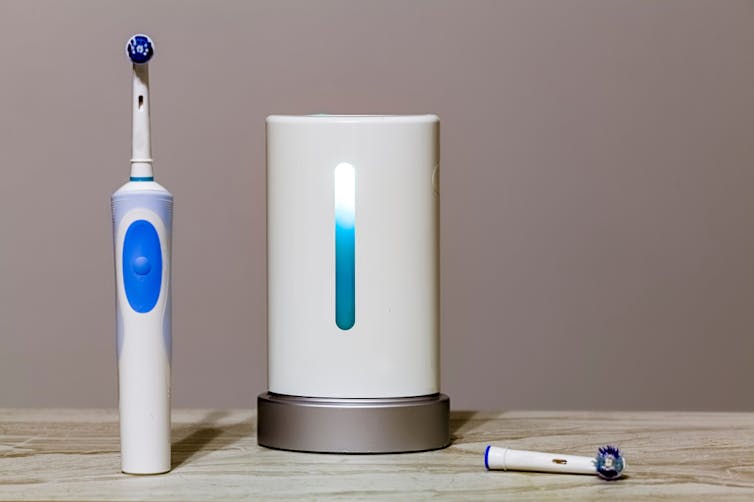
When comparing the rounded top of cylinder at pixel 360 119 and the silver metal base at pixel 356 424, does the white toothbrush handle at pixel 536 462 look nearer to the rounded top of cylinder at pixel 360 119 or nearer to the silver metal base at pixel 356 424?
the silver metal base at pixel 356 424

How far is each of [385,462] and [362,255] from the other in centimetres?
15

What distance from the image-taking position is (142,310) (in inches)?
32.0

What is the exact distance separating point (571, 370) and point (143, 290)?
4.30ft

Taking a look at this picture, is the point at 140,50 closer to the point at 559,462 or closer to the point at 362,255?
the point at 362,255

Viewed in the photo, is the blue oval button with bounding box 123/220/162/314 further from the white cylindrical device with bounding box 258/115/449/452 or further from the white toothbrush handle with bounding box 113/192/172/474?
the white cylindrical device with bounding box 258/115/449/452

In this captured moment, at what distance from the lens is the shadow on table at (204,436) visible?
91 centimetres

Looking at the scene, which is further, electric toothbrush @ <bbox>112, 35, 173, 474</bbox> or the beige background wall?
the beige background wall

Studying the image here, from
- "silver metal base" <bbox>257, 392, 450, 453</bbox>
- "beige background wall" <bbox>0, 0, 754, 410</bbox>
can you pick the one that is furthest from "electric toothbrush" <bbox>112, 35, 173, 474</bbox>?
"beige background wall" <bbox>0, 0, 754, 410</bbox>

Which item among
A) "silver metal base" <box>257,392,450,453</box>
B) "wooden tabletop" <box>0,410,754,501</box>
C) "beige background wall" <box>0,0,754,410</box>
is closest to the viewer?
"wooden tabletop" <box>0,410,754,501</box>

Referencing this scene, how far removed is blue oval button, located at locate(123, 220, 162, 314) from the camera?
811 mm

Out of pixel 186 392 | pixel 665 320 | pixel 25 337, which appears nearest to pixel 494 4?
pixel 665 320

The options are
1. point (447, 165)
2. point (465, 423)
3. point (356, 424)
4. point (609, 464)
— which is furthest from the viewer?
point (447, 165)

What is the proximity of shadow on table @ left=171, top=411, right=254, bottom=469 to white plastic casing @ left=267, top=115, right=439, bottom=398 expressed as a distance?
74 millimetres

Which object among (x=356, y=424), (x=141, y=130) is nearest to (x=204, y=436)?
(x=356, y=424)
